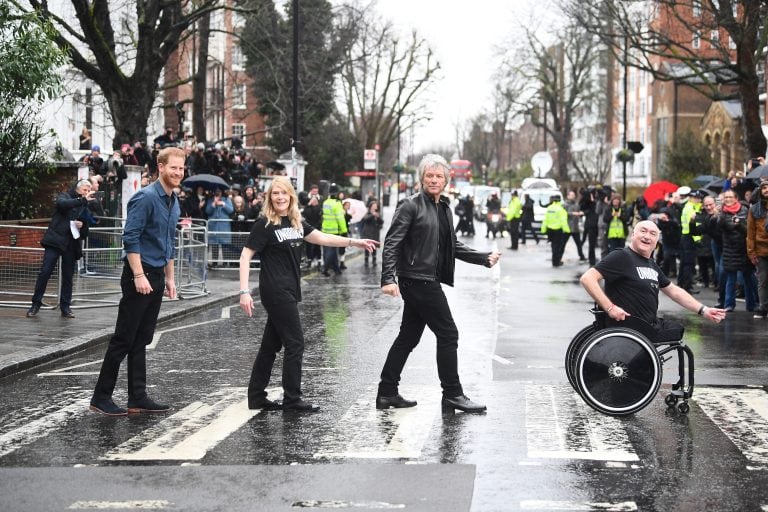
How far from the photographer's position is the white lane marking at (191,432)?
7.29 meters

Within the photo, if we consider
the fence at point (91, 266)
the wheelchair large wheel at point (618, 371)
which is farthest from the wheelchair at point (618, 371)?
the fence at point (91, 266)

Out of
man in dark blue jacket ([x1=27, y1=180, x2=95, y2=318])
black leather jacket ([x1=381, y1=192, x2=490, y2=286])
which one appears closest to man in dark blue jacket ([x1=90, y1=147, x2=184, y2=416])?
black leather jacket ([x1=381, y1=192, x2=490, y2=286])

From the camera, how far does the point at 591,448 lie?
7363mm

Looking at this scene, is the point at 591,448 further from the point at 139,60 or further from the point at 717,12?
the point at 717,12

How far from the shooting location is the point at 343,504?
5.99 metres

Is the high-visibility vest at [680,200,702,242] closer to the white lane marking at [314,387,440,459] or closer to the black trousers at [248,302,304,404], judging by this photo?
the white lane marking at [314,387,440,459]

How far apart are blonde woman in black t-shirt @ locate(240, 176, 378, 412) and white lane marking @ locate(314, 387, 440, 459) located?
0.49m

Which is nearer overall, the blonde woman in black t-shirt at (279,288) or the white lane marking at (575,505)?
the white lane marking at (575,505)

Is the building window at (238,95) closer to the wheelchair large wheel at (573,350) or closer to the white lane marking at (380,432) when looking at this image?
the white lane marking at (380,432)

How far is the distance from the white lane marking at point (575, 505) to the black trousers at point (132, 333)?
12.2 feet

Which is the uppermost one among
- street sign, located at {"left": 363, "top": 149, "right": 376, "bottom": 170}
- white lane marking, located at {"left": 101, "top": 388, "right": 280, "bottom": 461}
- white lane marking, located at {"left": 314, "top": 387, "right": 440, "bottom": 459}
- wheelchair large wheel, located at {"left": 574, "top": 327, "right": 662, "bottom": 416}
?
street sign, located at {"left": 363, "top": 149, "right": 376, "bottom": 170}

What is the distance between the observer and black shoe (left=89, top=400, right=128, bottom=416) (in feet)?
28.6

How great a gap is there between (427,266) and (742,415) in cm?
248

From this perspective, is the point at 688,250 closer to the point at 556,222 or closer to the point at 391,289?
the point at 556,222
